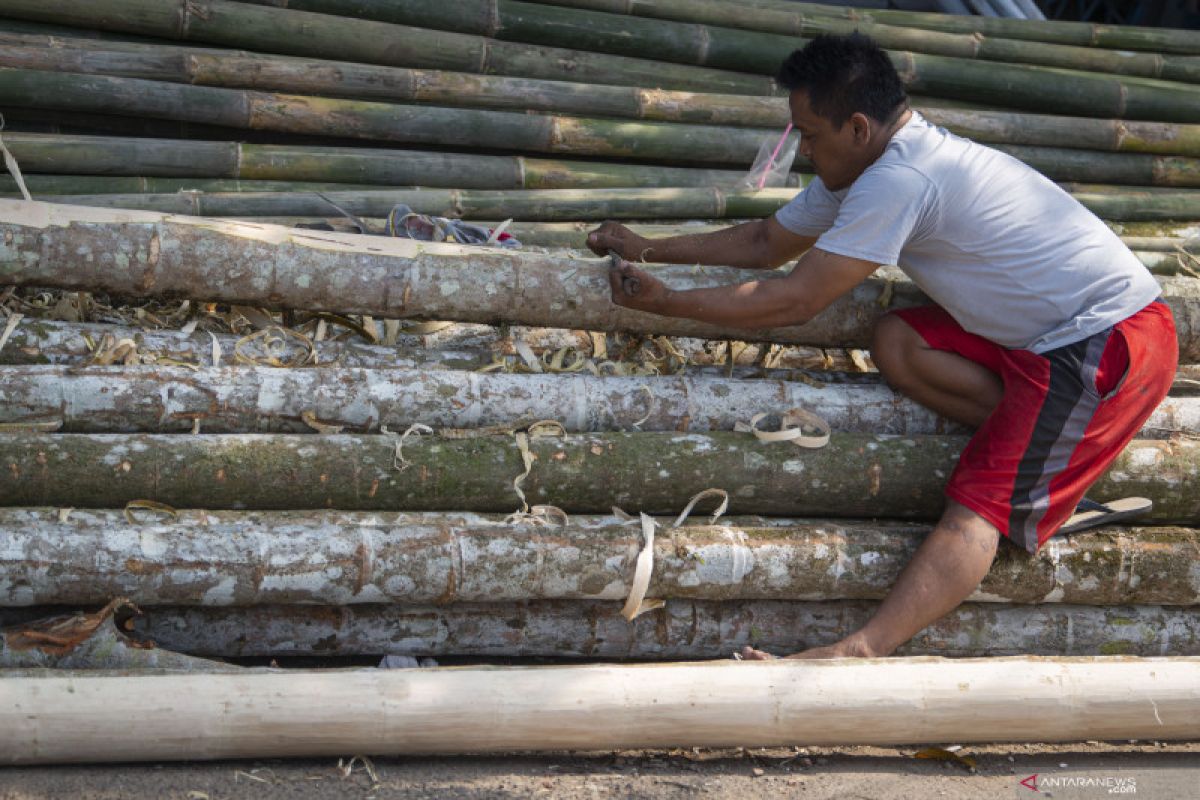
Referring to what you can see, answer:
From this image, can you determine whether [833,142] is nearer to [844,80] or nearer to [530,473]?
[844,80]

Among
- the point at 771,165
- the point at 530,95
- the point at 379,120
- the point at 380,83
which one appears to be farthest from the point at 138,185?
the point at 771,165

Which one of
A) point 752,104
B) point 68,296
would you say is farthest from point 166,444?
point 752,104

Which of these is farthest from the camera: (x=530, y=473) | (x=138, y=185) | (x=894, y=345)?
(x=138, y=185)

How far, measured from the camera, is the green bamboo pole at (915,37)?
21.7ft

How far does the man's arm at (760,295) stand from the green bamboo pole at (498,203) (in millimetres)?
1868

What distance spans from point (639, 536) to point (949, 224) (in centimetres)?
119

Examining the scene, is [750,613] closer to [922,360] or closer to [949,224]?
[922,360]

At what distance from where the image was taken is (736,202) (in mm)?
5797

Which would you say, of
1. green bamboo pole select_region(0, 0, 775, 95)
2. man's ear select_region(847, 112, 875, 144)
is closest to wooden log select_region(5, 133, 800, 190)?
green bamboo pole select_region(0, 0, 775, 95)

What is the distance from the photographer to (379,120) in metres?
5.75

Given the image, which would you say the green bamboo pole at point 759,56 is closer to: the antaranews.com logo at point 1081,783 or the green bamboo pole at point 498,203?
the green bamboo pole at point 498,203

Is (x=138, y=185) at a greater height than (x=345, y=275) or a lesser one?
lesser

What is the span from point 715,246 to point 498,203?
1.65 metres

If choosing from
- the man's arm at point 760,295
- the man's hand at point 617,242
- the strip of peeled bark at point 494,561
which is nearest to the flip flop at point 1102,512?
the strip of peeled bark at point 494,561
